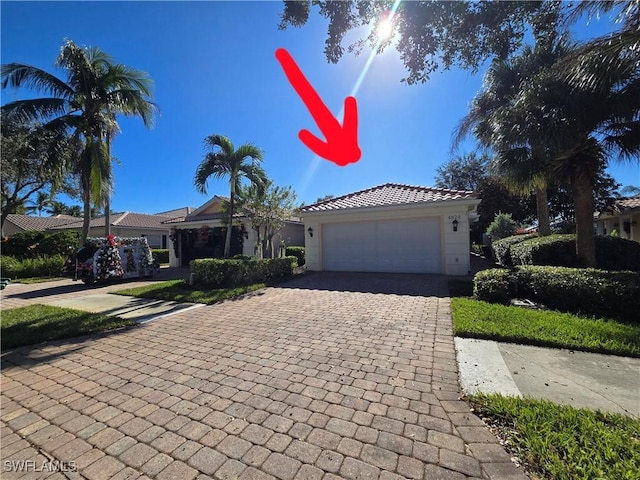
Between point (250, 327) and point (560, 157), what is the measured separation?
30.8 ft

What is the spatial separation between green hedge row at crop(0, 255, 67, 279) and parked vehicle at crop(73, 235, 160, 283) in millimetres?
4447

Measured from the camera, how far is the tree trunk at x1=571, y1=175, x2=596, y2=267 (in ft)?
26.4

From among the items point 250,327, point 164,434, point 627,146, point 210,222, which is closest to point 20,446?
point 164,434

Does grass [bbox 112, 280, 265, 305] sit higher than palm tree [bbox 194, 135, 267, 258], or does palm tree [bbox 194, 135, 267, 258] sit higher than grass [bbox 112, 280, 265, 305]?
palm tree [bbox 194, 135, 267, 258]

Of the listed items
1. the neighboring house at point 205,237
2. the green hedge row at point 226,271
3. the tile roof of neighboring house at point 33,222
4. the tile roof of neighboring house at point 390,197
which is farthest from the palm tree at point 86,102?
the tile roof of neighboring house at point 33,222

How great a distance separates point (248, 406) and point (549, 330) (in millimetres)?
4900

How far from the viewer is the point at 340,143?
12.6 ft

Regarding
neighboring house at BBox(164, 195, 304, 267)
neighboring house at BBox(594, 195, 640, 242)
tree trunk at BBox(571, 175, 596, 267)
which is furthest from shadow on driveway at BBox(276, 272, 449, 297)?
neighboring house at BBox(594, 195, 640, 242)

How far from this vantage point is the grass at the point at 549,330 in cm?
422

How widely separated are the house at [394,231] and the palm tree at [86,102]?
8.50 meters

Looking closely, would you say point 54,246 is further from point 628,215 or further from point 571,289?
point 628,215

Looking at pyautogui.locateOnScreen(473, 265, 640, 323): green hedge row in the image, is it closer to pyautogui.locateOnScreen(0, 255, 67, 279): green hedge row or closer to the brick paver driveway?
Answer: the brick paver driveway

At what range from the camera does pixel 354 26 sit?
532 centimetres

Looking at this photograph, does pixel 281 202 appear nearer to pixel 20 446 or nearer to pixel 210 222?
pixel 210 222
